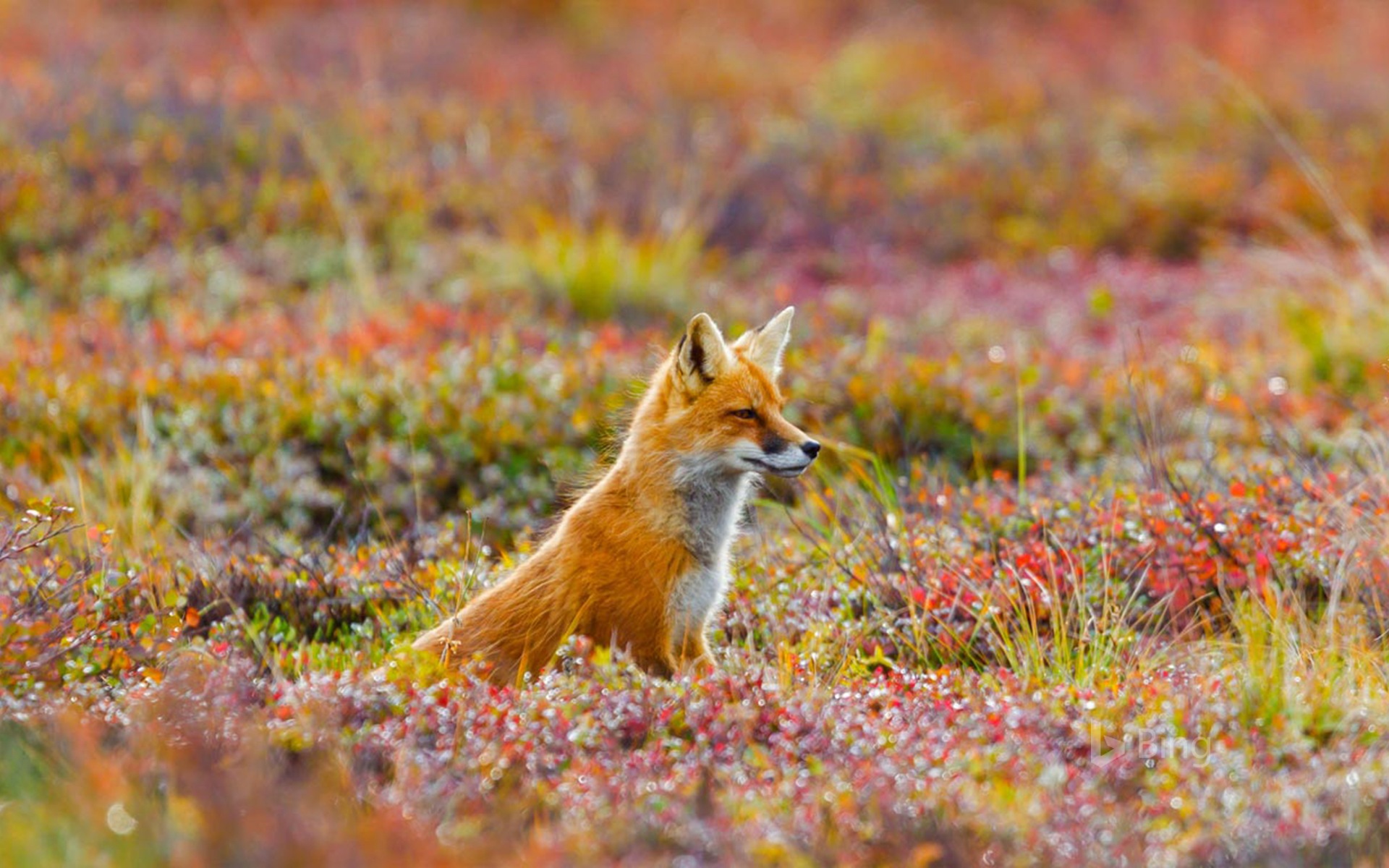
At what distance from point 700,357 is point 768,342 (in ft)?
1.66

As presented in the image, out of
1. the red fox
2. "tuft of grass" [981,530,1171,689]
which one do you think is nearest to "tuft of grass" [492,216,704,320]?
"tuft of grass" [981,530,1171,689]

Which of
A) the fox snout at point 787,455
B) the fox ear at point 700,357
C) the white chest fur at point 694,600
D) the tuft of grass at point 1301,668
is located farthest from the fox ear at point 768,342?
the tuft of grass at point 1301,668

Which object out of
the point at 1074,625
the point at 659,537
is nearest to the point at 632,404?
the point at 659,537

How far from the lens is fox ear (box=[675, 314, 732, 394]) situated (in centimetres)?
563

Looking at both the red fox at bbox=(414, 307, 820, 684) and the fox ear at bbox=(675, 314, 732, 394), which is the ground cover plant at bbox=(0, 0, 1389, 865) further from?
the fox ear at bbox=(675, 314, 732, 394)

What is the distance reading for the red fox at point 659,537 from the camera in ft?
17.9

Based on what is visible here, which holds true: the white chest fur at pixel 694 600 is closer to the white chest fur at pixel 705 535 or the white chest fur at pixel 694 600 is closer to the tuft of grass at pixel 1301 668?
the white chest fur at pixel 705 535

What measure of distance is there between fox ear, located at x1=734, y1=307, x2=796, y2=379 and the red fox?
9 cm

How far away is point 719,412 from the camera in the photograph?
5.76 metres

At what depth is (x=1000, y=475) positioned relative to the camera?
25.3 ft

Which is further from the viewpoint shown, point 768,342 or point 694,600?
point 768,342

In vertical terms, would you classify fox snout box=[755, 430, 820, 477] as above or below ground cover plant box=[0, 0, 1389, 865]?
above

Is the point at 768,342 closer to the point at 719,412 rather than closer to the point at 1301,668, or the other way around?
the point at 719,412

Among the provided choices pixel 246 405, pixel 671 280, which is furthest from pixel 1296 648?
pixel 671 280
